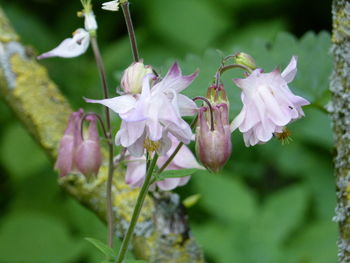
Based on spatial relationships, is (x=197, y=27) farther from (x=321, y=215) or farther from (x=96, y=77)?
(x=321, y=215)

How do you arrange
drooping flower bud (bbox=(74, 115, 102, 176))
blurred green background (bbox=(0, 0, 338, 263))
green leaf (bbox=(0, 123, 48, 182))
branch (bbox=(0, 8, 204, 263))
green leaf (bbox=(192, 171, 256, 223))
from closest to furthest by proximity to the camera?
drooping flower bud (bbox=(74, 115, 102, 176))
branch (bbox=(0, 8, 204, 263))
blurred green background (bbox=(0, 0, 338, 263))
green leaf (bbox=(192, 171, 256, 223))
green leaf (bbox=(0, 123, 48, 182))

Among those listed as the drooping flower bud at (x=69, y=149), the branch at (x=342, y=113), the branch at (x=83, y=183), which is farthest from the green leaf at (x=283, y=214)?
the drooping flower bud at (x=69, y=149)

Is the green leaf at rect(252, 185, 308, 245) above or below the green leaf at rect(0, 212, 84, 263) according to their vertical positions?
above

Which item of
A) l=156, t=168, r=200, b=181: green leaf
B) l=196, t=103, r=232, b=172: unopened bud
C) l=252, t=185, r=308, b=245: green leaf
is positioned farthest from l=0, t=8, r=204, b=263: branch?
l=252, t=185, r=308, b=245: green leaf

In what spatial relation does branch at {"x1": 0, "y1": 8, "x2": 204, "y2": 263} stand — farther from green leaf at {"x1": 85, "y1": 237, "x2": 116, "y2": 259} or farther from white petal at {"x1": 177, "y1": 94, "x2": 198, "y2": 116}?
white petal at {"x1": 177, "y1": 94, "x2": 198, "y2": 116}

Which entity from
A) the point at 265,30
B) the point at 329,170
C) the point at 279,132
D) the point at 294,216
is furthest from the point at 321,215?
the point at 279,132

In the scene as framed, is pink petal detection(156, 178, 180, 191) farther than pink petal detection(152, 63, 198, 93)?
Yes
